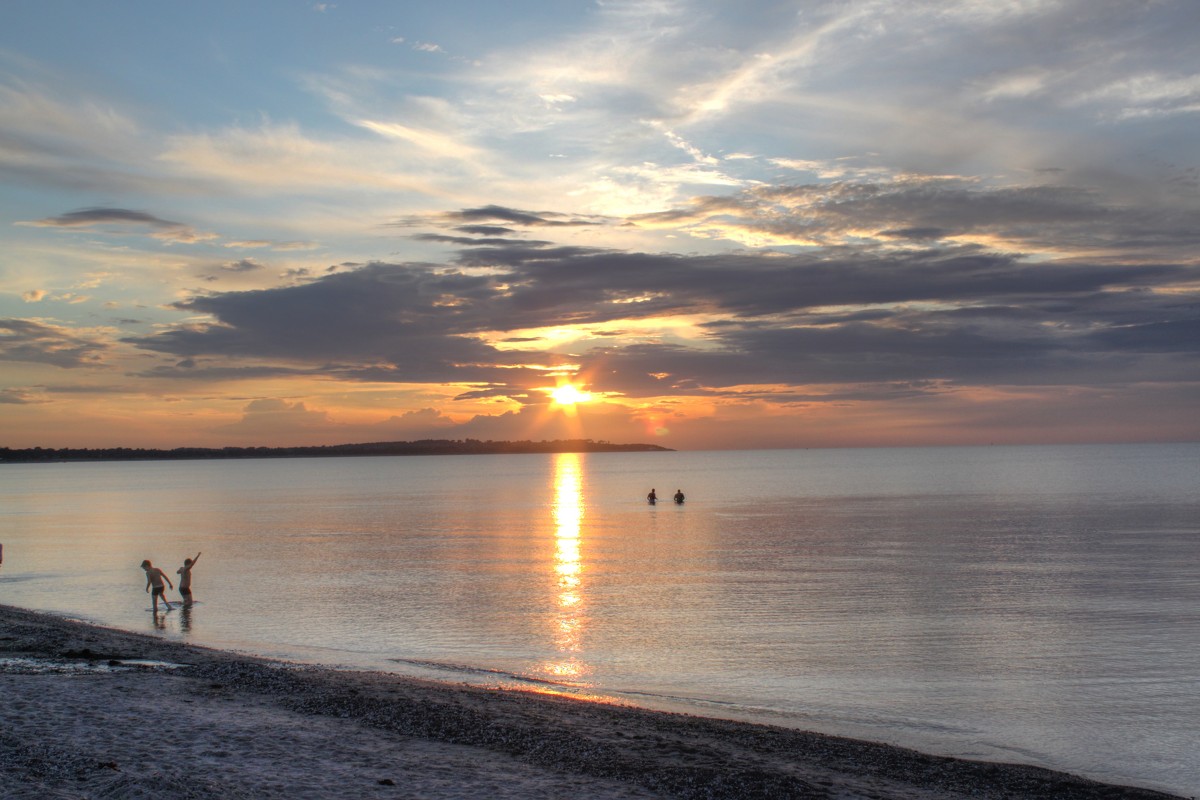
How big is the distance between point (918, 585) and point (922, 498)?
63.8m

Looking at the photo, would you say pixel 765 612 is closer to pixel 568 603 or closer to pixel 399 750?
pixel 568 603

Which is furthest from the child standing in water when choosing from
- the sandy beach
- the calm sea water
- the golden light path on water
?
the sandy beach

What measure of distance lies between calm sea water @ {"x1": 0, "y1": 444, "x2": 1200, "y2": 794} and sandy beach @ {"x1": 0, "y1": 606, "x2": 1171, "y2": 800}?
2.33m

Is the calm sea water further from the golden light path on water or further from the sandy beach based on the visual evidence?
the sandy beach

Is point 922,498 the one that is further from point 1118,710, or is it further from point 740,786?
point 740,786

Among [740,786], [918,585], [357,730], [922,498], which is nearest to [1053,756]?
[740,786]

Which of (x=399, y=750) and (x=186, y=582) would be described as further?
(x=186, y=582)

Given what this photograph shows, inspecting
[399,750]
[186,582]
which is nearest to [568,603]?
[186,582]

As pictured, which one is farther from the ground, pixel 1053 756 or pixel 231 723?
pixel 231 723

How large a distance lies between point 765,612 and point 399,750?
17.4 meters

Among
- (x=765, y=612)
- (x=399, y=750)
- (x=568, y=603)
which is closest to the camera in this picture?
(x=399, y=750)

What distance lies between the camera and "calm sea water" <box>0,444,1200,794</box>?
1750cm

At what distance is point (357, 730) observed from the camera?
14.4 metres

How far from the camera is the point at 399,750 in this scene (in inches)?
525
